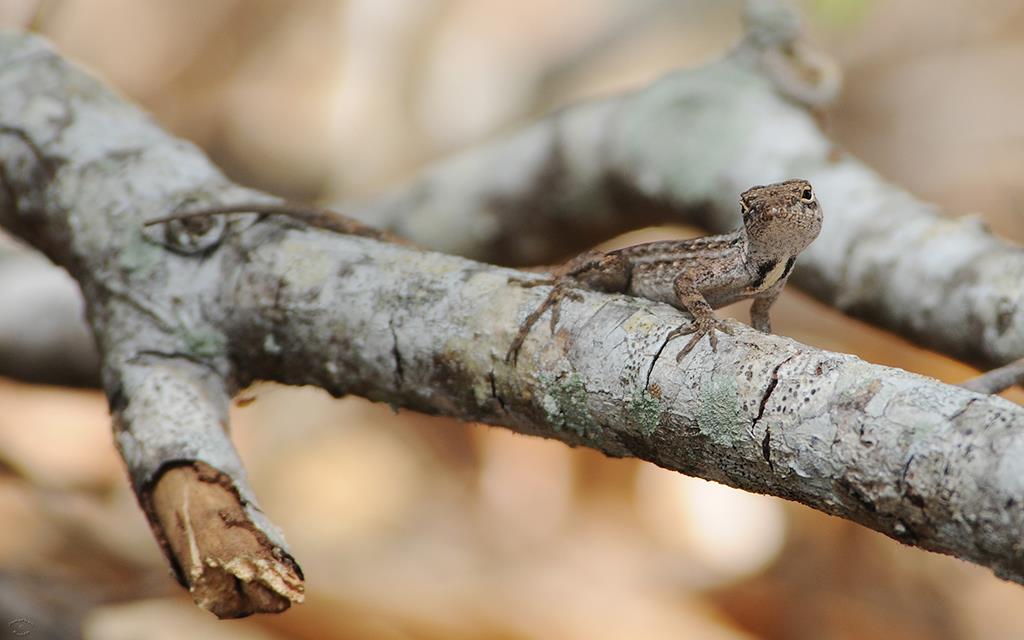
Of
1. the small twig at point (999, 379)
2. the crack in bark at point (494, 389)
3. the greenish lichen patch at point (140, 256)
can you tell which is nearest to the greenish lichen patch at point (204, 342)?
the greenish lichen patch at point (140, 256)

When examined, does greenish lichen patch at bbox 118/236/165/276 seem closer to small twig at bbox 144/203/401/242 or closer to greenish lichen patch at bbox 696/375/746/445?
small twig at bbox 144/203/401/242

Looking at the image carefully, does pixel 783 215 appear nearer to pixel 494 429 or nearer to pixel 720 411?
pixel 720 411

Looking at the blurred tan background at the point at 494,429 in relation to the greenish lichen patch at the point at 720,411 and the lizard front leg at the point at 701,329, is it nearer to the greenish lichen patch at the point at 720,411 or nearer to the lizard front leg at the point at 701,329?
the lizard front leg at the point at 701,329

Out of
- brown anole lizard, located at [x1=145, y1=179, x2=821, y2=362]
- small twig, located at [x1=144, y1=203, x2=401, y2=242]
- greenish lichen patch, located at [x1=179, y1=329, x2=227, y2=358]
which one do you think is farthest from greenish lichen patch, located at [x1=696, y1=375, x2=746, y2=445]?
greenish lichen patch, located at [x1=179, y1=329, x2=227, y2=358]

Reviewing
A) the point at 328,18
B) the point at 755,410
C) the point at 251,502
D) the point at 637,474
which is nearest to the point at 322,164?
the point at 328,18

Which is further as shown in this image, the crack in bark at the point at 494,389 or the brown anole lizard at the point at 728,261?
the brown anole lizard at the point at 728,261

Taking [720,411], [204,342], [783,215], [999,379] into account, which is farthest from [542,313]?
[999,379]
